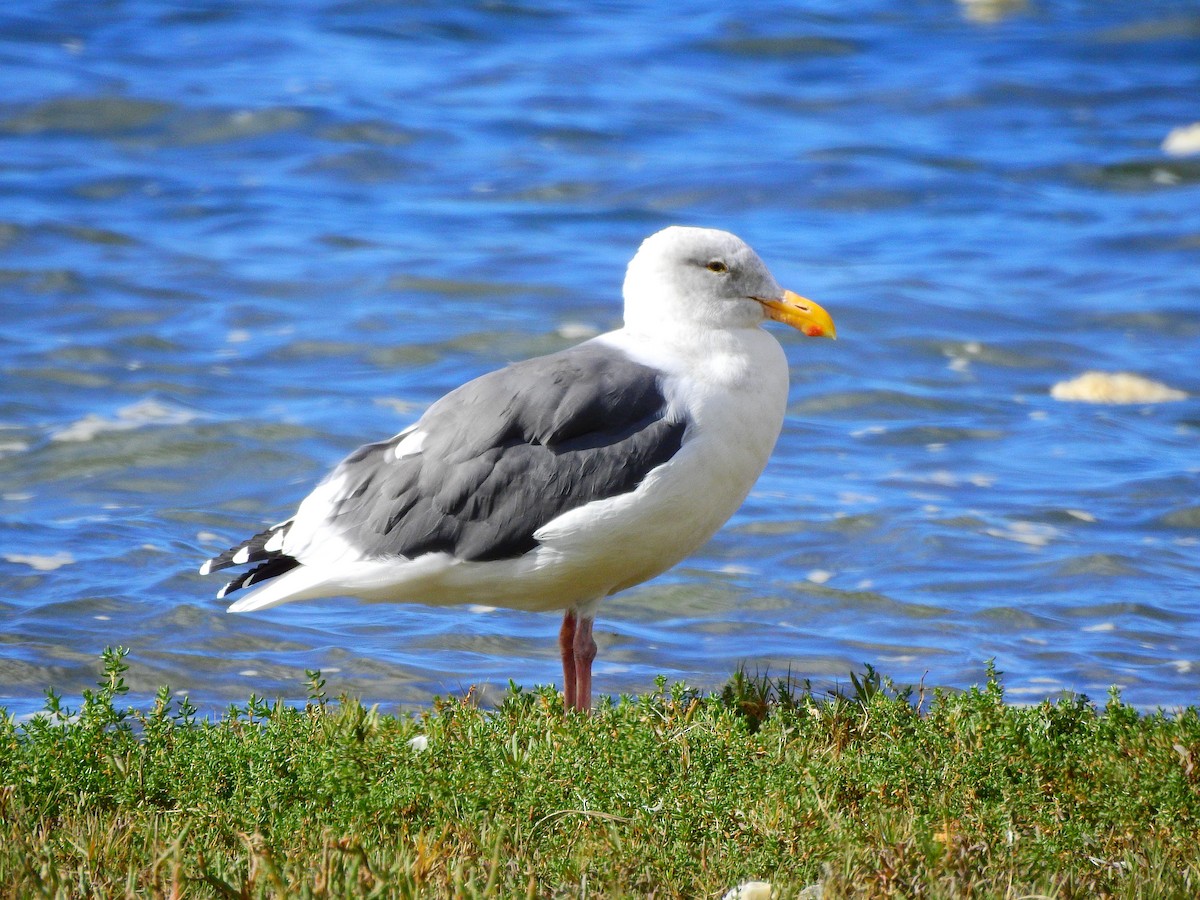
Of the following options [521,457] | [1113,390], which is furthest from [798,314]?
[1113,390]

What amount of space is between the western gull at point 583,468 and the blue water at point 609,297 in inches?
43.3

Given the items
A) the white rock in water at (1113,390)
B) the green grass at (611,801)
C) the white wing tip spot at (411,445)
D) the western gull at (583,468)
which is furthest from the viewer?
the white rock in water at (1113,390)

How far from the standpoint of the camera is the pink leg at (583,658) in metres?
5.42

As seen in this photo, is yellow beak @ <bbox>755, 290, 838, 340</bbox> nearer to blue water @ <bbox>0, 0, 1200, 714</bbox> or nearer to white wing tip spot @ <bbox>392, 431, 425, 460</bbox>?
white wing tip spot @ <bbox>392, 431, 425, 460</bbox>

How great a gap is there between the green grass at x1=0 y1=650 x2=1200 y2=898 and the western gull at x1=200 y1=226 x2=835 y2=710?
48cm

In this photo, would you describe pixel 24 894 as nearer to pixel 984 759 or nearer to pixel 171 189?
pixel 984 759

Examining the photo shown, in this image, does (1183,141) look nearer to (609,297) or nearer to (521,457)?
(609,297)

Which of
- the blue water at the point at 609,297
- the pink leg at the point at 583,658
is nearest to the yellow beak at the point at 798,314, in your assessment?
the pink leg at the point at 583,658

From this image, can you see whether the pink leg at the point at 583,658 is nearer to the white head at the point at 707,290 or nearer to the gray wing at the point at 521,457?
the gray wing at the point at 521,457

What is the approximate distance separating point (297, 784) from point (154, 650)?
2597 mm

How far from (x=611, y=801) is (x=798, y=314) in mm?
2143

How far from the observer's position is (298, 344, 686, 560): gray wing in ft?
16.7

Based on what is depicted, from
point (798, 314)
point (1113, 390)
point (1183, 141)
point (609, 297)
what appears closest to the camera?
point (798, 314)

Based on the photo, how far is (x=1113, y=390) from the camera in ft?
34.5
